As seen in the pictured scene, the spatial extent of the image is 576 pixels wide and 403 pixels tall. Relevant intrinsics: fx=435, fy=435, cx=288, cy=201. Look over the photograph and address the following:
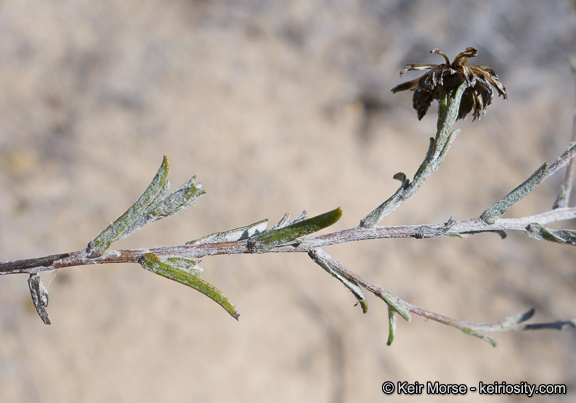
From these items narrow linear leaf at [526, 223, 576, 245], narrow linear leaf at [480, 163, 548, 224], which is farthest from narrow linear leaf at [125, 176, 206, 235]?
narrow linear leaf at [526, 223, 576, 245]

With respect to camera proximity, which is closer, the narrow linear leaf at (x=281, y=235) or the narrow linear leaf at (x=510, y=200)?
the narrow linear leaf at (x=281, y=235)

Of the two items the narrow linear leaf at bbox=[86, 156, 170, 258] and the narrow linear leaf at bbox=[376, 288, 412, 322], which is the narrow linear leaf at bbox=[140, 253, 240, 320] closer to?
the narrow linear leaf at bbox=[86, 156, 170, 258]

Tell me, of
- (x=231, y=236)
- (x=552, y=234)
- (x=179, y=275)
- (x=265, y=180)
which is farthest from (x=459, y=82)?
(x=265, y=180)

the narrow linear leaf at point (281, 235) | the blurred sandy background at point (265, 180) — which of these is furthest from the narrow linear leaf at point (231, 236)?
the blurred sandy background at point (265, 180)

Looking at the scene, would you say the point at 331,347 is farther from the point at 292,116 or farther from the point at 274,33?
the point at 274,33

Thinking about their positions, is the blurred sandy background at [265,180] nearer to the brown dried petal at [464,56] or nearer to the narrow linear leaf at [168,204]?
the narrow linear leaf at [168,204]

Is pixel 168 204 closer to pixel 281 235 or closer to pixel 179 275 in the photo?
pixel 179 275

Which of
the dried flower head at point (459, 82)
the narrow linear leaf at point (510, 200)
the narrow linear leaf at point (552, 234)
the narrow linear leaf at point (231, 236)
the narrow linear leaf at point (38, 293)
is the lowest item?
the narrow linear leaf at point (38, 293)
